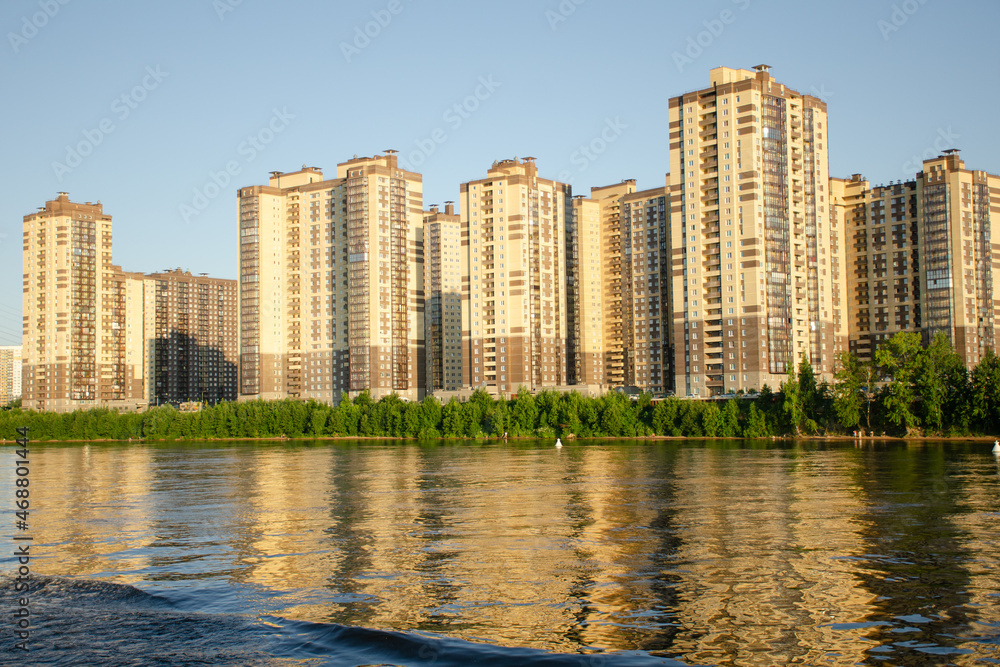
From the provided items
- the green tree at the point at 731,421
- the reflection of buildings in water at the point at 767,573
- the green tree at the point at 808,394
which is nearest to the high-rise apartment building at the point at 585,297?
the green tree at the point at 731,421

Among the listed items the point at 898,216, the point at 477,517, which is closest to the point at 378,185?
the point at 898,216

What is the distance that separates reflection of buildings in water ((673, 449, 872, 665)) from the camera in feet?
68.4

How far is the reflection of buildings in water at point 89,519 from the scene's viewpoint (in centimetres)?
3212

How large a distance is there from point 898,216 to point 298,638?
550 feet

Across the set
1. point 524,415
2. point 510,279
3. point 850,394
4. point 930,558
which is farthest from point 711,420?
point 930,558

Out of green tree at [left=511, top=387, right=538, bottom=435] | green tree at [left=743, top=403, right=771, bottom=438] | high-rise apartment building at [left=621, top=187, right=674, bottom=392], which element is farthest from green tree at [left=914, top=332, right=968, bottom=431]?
high-rise apartment building at [left=621, top=187, right=674, bottom=392]

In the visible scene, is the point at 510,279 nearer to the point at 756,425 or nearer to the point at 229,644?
the point at 756,425

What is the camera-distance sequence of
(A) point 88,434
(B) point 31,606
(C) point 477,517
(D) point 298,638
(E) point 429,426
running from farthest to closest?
(A) point 88,434 < (E) point 429,426 < (C) point 477,517 < (B) point 31,606 < (D) point 298,638

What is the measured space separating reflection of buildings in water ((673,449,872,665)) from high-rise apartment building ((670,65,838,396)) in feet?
268

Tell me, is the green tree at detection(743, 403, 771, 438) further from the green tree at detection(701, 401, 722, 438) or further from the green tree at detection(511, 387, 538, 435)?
the green tree at detection(511, 387, 538, 435)

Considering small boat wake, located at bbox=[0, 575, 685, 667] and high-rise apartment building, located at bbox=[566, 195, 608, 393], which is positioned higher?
high-rise apartment building, located at bbox=[566, 195, 608, 393]

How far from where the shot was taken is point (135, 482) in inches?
2763

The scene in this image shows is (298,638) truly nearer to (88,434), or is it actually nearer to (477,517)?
(477,517)

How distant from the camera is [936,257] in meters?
161
